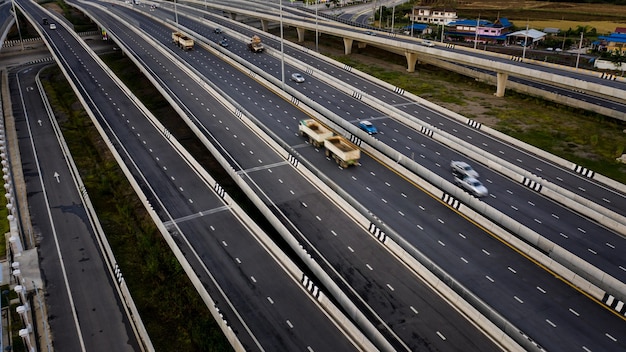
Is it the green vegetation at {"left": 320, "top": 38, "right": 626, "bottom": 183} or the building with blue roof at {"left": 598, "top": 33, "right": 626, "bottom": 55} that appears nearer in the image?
the green vegetation at {"left": 320, "top": 38, "right": 626, "bottom": 183}

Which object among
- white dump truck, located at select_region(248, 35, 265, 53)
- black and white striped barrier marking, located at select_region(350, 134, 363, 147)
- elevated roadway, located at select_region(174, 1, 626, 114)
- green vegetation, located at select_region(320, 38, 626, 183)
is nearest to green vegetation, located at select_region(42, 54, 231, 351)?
black and white striped barrier marking, located at select_region(350, 134, 363, 147)

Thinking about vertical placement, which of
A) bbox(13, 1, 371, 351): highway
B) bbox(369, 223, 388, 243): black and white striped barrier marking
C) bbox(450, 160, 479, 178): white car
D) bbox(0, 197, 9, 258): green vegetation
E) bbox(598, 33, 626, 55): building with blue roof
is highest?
bbox(598, 33, 626, 55): building with blue roof

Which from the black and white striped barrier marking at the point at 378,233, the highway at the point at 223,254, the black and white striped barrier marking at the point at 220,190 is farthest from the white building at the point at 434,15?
the black and white striped barrier marking at the point at 378,233

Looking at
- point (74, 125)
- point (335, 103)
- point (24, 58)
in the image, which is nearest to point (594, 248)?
point (335, 103)

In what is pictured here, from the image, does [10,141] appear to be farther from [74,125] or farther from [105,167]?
[105,167]

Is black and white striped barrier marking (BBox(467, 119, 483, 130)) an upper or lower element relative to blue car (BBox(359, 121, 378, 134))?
lower

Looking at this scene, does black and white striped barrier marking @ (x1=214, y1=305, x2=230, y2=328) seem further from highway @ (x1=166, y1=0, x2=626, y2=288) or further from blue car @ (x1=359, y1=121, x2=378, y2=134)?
blue car @ (x1=359, y1=121, x2=378, y2=134)
